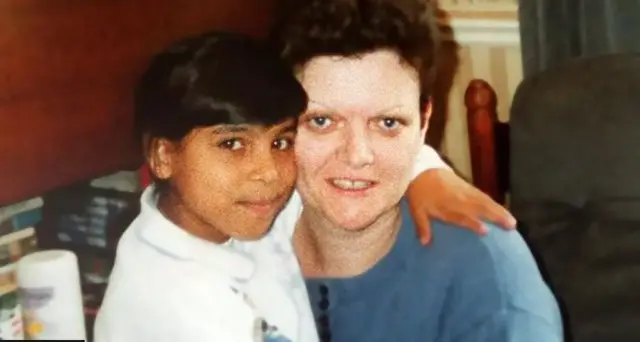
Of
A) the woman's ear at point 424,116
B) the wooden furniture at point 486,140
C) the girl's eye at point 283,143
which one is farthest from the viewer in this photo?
the wooden furniture at point 486,140

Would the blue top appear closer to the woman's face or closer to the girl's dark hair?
the woman's face

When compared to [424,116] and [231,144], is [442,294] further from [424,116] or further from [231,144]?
[231,144]

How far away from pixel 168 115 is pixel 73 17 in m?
0.10

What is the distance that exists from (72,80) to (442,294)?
0.40 meters

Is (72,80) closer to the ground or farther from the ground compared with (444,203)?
farther from the ground

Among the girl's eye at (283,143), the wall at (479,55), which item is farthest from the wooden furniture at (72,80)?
the wall at (479,55)

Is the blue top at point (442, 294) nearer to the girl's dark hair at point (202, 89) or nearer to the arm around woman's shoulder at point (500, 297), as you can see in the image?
the arm around woman's shoulder at point (500, 297)

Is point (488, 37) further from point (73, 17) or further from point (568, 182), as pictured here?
point (73, 17)

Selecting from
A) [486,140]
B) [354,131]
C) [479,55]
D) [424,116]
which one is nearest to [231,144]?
[354,131]

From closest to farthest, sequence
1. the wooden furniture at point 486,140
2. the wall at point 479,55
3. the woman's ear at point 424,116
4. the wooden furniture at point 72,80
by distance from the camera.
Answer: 1. the wooden furniture at point 72,80
2. the woman's ear at point 424,116
3. the wooden furniture at point 486,140
4. the wall at point 479,55

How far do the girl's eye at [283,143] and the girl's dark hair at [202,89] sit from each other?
22 mm

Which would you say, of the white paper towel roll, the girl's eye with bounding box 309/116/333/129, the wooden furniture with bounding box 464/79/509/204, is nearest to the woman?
the girl's eye with bounding box 309/116/333/129

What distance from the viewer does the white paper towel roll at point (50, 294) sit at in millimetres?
738

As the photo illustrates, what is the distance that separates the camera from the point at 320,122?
2.89 feet
